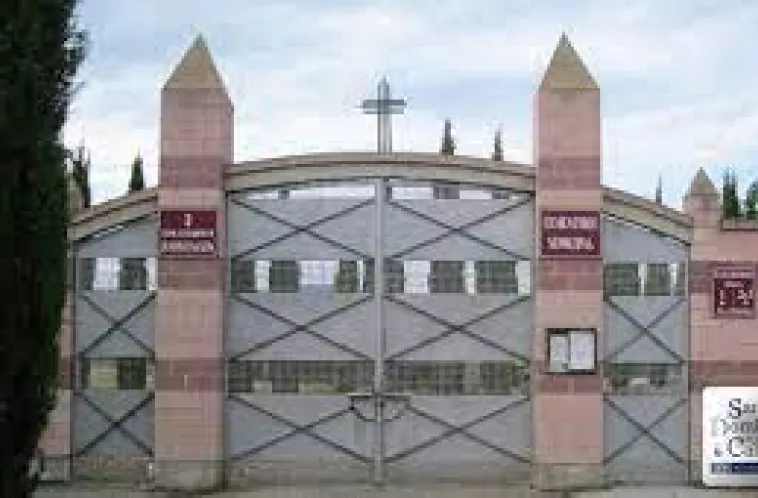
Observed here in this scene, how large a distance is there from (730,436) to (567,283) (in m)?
3.50

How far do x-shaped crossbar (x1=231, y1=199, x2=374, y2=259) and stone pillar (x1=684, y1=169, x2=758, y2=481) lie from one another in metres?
5.17

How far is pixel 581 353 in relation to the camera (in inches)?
949

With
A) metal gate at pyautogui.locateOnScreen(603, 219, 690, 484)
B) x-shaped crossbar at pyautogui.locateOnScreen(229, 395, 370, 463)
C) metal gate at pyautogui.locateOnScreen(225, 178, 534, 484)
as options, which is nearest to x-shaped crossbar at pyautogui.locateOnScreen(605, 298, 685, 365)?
metal gate at pyautogui.locateOnScreen(603, 219, 690, 484)

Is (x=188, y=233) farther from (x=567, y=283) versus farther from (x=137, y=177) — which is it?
(x=137, y=177)

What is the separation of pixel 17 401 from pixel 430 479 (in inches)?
429

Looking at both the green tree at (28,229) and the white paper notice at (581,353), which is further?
the white paper notice at (581,353)

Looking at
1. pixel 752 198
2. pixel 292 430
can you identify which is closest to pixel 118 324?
pixel 292 430

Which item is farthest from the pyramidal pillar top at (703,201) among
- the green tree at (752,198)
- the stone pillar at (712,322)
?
the green tree at (752,198)

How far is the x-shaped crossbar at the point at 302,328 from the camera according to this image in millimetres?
24609

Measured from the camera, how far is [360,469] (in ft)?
80.3

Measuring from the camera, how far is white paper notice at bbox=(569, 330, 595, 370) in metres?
24.1

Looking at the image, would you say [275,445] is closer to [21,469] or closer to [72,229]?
[72,229]

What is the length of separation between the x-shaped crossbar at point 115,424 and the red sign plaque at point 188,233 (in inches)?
95.1

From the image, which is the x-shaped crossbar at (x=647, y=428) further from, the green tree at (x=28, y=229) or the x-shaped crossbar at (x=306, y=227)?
the green tree at (x=28, y=229)
